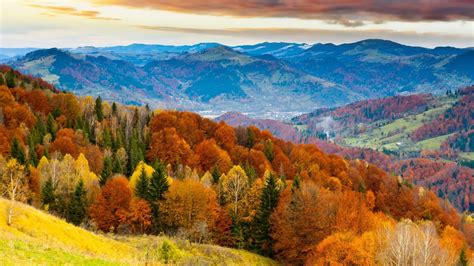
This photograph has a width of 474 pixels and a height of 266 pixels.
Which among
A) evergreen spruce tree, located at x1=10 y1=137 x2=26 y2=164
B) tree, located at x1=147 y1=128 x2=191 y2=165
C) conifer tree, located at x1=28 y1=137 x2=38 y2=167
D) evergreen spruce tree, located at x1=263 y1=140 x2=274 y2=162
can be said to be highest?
evergreen spruce tree, located at x1=10 y1=137 x2=26 y2=164

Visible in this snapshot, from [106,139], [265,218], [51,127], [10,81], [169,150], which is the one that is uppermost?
[10,81]

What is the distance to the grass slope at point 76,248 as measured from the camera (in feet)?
110

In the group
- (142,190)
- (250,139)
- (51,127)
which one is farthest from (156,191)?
(250,139)

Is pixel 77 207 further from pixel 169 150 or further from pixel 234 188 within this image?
pixel 169 150

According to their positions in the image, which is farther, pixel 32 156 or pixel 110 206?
pixel 32 156

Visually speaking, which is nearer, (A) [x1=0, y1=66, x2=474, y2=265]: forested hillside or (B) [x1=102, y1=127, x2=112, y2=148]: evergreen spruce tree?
(A) [x1=0, y1=66, x2=474, y2=265]: forested hillside

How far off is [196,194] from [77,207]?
21167 mm

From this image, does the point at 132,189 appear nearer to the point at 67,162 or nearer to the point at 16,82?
the point at 67,162

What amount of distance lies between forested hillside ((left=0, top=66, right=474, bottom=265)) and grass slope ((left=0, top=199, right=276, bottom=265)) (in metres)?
2.72

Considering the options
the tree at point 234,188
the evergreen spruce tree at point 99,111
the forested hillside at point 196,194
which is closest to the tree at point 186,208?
the forested hillside at point 196,194

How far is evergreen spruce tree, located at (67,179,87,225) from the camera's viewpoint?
84875 millimetres

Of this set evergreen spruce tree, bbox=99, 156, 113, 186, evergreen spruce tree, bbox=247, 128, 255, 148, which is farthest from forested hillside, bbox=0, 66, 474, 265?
evergreen spruce tree, bbox=247, 128, 255, 148

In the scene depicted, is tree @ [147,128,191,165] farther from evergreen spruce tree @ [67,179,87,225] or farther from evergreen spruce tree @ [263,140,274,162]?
evergreen spruce tree @ [67,179,87,225]

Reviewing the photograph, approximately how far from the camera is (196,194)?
287 feet
